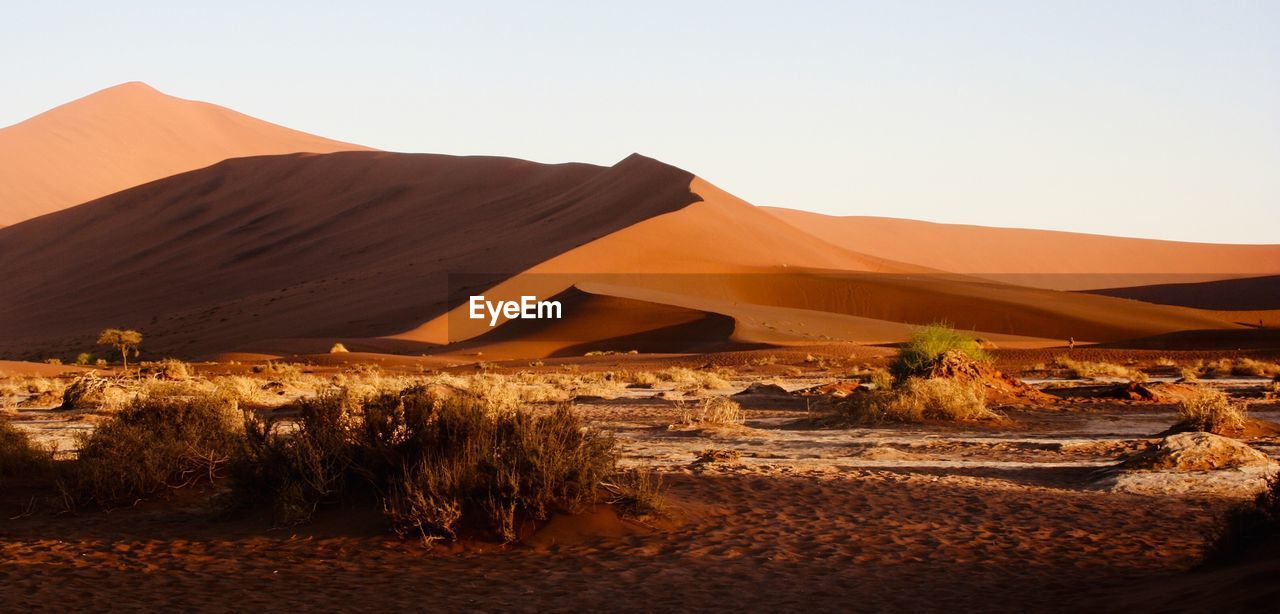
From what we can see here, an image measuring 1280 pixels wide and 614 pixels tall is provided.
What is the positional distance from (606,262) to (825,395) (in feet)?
132

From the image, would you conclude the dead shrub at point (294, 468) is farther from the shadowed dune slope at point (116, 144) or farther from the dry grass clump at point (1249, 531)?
the shadowed dune slope at point (116, 144)

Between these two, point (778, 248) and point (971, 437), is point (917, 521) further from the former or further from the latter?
point (778, 248)

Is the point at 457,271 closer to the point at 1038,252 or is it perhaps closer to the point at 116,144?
the point at 116,144

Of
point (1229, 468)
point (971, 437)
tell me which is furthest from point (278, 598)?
point (971, 437)

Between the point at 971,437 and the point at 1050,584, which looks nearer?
the point at 1050,584

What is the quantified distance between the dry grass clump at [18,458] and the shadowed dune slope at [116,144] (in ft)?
415

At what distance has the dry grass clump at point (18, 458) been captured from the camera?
1309cm

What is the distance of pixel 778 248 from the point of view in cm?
7731

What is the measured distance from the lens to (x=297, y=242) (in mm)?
87750

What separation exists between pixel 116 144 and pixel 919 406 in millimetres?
155299

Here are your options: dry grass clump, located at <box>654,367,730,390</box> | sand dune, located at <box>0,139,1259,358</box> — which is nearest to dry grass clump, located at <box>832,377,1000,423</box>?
dry grass clump, located at <box>654,367,730,390</box>

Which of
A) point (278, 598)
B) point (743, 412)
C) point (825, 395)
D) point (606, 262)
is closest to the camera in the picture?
point (278, 598)

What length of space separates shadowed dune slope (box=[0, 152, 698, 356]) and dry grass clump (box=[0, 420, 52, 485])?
4504cm

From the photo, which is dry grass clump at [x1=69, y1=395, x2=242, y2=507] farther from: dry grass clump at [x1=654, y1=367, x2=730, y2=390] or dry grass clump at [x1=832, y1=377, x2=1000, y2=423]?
dry grass clump at [x1=654, y1=367, x2=730, y2=390]
